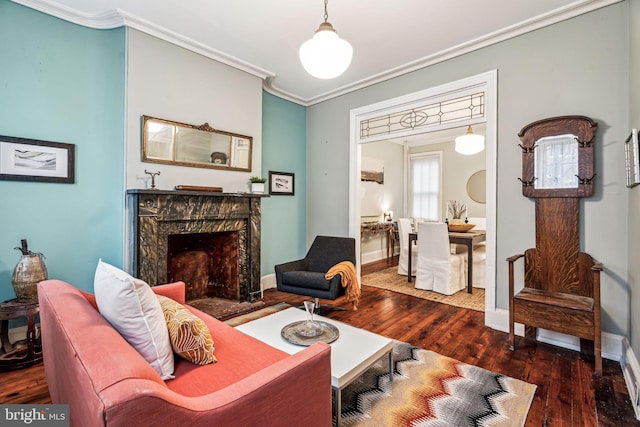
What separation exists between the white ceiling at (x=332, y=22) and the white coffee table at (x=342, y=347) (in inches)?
101

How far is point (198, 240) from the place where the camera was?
140 inches

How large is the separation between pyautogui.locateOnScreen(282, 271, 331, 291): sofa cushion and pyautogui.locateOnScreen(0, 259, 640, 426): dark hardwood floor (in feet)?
1.36

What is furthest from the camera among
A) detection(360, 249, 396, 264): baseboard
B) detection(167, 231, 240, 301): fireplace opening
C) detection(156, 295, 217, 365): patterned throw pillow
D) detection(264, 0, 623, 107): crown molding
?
detection(360, 249, 396, 264): baseboard

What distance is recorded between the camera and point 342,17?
267 centimetres

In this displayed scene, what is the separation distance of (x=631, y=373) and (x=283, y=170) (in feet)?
13.0

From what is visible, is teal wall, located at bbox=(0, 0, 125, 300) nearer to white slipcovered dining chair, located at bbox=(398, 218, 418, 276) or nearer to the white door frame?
the white door frame

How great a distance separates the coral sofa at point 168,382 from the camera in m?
0.71

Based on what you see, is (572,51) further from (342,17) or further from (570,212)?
(342,17)

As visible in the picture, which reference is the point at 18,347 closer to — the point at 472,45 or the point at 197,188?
the point at 197,188

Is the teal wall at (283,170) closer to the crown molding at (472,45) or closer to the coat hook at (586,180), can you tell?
the crown molding at (472,45)

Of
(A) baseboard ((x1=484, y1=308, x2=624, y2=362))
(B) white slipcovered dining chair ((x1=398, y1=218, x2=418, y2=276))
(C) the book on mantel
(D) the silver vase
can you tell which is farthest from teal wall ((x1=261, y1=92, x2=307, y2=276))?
(A) baseboard ((x1=484, y1=308, x2=624, y2=362))

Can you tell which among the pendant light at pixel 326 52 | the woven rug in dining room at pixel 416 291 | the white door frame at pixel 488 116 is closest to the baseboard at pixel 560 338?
the white door frame at pixel 488 116

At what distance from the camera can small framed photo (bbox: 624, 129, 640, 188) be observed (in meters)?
1.88

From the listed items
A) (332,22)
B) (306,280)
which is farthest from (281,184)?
(332,22)
